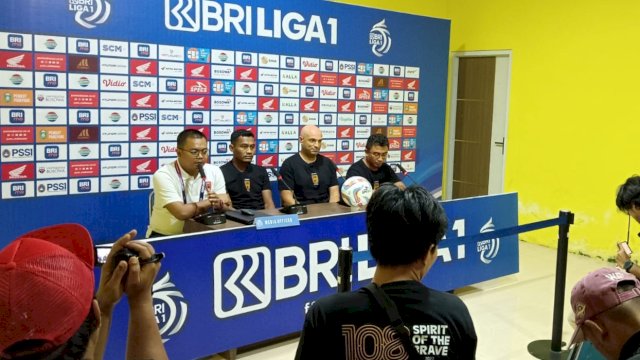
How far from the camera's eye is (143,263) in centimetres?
120

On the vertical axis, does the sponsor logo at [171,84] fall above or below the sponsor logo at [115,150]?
above

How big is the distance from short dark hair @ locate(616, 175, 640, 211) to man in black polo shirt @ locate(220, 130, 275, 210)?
109 inches

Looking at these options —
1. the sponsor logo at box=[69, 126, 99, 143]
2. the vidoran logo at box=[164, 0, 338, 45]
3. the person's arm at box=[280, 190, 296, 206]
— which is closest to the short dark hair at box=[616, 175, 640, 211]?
the person's arm at box=[280, 190, 296, 206]

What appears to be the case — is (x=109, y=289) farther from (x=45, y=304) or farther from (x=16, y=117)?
(x=16, y=117)

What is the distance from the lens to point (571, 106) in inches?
243

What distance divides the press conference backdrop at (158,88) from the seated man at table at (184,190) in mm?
1085

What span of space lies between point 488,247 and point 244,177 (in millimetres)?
2008

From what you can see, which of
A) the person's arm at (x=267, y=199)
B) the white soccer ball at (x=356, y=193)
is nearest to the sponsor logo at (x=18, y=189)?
the person's arm at (x=267, y=199)

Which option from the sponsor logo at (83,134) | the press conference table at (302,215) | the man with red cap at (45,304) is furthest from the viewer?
the sponsor logo at (83,134)

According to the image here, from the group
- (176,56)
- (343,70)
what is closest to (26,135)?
(176,56)

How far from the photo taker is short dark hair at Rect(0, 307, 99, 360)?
0.92 metres

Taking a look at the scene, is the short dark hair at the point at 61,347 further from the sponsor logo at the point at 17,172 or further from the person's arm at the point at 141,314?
the sponsor logo at the point at 17,172

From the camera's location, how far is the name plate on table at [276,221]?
3326mm

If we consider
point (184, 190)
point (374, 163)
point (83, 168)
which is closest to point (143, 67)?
point (83, 168)
